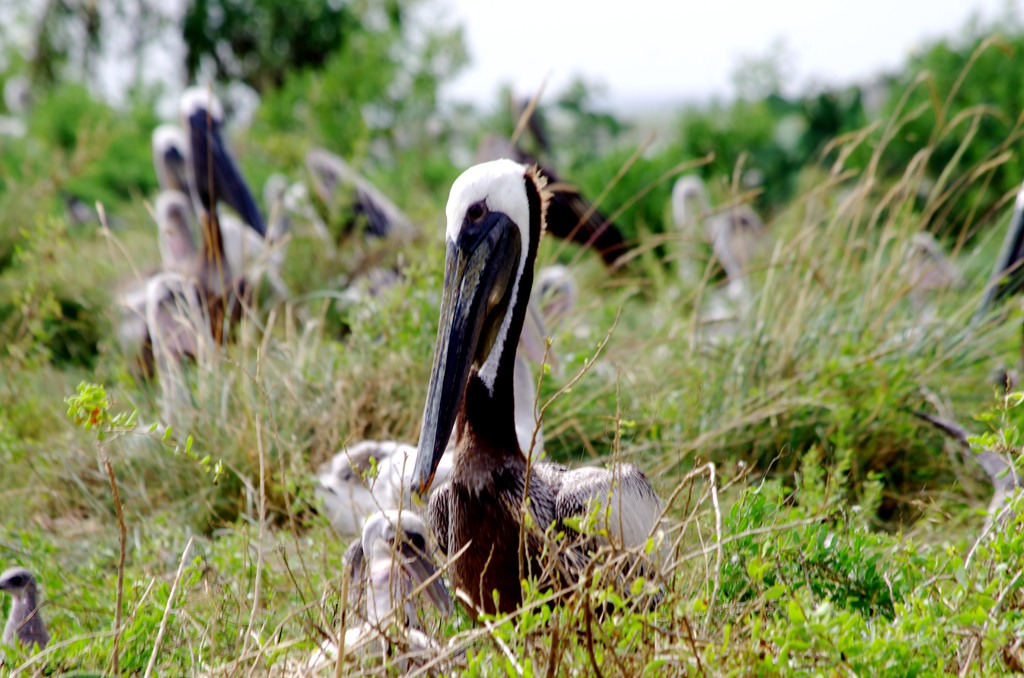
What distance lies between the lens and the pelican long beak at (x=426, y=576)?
2.61 m

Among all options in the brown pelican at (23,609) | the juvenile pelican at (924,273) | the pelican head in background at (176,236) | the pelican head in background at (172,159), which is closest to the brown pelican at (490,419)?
the brown pelican at (23,609)

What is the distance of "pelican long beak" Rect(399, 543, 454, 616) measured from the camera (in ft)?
8.57

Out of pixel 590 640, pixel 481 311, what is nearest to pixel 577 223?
pixel 481 311

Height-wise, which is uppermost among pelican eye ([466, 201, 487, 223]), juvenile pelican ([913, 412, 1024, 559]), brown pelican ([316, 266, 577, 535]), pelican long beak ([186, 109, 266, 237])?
pelican eye ([466, 201, 487, 223])

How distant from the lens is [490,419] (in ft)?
8.97

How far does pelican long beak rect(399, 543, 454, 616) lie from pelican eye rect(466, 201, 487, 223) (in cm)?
85

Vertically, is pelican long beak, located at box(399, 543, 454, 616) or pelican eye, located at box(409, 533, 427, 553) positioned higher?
pelican eye, located at box(409, 533, 427, 553)

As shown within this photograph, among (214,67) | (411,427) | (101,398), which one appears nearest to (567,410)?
(411,427)

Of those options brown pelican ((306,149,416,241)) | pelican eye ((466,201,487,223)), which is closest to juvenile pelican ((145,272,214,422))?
brown pelican ((306,149,416,241))

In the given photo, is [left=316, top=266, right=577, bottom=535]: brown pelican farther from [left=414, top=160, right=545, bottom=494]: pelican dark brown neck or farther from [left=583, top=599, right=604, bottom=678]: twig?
[left=583, top=599, right=604, bottom=678]: twig

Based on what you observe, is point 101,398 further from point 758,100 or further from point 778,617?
point 758,100

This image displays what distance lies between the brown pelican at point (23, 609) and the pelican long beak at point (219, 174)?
4033 mm

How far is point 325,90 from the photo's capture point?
10641 mm

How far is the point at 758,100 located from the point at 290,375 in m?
7.82
